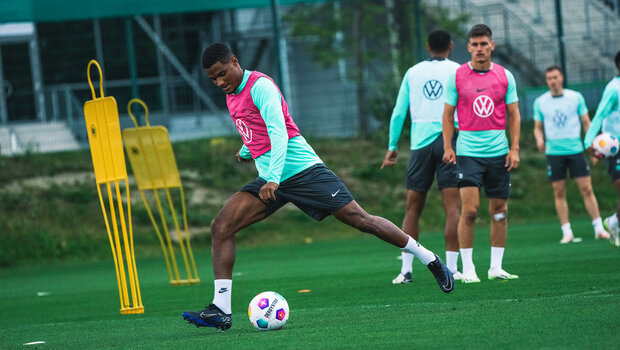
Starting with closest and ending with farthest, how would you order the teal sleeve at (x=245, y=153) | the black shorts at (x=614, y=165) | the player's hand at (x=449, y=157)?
1. the teal sleeve at (x=245, y=153)
2. the player's hand at (x=449, y=157)
3. the black shorts at (x=614, y=165)

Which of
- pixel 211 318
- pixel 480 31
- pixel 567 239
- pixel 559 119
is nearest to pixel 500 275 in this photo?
pixel 480 31

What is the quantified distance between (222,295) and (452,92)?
3.20 metres

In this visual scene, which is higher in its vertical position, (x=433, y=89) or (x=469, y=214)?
(x=433, y=89)

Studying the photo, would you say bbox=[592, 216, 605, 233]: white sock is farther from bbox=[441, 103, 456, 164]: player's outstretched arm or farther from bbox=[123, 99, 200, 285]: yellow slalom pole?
bbox=[123, 99, 200, 285]: yellow slalom pole

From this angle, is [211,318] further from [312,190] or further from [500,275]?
→ [500,275]

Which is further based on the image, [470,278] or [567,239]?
[567,239]

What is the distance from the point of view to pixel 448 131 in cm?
879

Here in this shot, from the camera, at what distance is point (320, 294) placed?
9188 mm

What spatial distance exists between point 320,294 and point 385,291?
2.27ft

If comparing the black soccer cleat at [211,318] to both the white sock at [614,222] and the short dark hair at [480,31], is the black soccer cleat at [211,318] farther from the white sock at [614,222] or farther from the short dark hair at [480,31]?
the white sock at [614,222]

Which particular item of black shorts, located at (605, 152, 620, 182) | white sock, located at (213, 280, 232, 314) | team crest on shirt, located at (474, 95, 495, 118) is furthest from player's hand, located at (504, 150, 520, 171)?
white sock, located at (213, 280, 232, 314)

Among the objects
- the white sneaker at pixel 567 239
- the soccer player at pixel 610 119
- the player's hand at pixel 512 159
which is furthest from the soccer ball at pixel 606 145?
Result: the player's hand at pixel 512 159

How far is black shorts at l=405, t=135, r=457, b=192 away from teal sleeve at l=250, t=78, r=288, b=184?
2711 millimetres

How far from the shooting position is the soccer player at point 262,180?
22.3 ft
